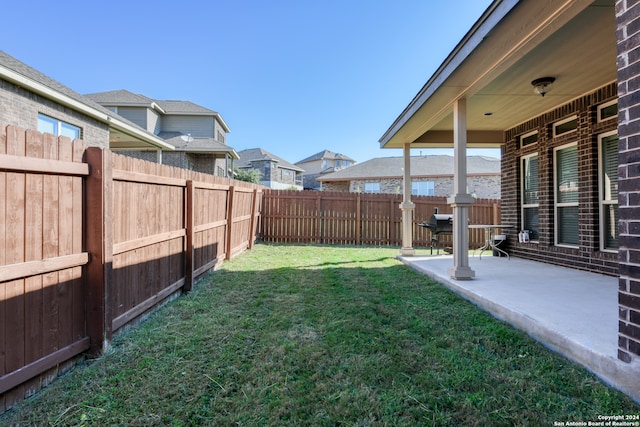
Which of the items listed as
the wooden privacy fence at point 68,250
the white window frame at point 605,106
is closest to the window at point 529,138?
the white window frame at point 605,106

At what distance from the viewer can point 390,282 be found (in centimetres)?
522

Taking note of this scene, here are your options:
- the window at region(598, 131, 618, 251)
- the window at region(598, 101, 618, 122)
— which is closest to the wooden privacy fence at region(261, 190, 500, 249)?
the window at region(598, 131, 618, 251)

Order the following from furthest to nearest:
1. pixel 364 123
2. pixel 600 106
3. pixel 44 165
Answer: pixel 364 123
pixel 600 106
pixel 44 165

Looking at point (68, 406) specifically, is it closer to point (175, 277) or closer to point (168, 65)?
point (175, 277)

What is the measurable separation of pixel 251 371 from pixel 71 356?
4.28 feet

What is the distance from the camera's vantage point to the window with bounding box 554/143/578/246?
5.43 metres

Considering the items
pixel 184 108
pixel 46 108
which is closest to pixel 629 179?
pixel 46 108

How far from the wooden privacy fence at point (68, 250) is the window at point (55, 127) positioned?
23.2 feet

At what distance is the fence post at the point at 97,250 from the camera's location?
8.37ft

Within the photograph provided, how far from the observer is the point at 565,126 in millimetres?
5617

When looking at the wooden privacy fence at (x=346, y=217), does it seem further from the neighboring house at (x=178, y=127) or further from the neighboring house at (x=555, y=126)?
the neighboring house at (x=178, y=127)

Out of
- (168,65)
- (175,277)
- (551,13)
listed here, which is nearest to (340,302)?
(175,277)

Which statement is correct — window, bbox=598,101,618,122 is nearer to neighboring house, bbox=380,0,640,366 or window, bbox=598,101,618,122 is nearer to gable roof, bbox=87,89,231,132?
neighboring house, bbox=380,0,640,366

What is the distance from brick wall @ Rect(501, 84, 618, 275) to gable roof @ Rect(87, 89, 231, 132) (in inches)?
710
